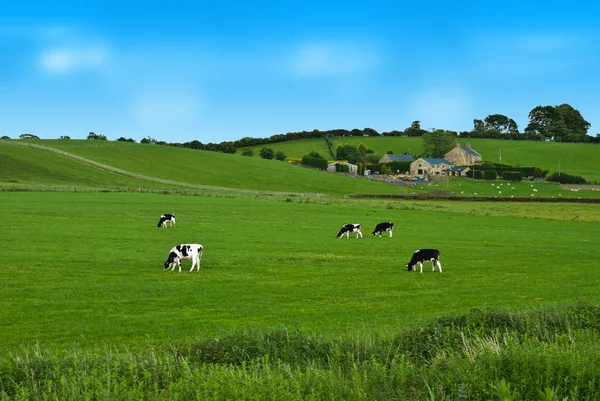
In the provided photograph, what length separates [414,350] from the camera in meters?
13.9

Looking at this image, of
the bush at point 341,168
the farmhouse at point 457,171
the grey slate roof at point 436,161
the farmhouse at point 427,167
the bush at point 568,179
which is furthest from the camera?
the grey slate roof at point 436,161

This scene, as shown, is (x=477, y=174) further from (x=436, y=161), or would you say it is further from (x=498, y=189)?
(x=498, y=189)

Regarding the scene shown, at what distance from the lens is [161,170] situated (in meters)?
138

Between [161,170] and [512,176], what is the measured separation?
278 feet

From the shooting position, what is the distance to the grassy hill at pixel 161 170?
113 metres

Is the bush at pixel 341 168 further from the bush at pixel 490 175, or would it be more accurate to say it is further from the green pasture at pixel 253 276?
the green pasture at pixel 253 276

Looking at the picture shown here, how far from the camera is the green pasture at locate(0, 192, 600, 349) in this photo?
1942 centimetres

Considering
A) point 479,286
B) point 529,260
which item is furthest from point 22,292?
point 529,260

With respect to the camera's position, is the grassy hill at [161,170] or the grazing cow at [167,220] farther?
the grassy hill at [161,170]

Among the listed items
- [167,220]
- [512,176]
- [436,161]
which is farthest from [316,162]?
[167,220]

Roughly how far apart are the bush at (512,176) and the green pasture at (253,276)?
106213 mm

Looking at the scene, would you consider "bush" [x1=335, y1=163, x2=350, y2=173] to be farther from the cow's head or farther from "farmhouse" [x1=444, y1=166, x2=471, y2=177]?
the cow's head

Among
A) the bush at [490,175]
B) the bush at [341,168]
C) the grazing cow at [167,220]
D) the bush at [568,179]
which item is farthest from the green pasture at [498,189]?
the grazing cow at [167,220]

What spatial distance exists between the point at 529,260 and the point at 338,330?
20.6m
